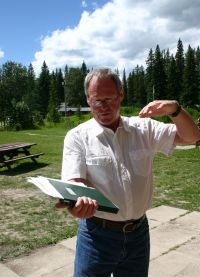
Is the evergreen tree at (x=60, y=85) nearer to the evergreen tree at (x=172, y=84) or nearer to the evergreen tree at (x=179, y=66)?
the evergreen tree at (x=179, y=66)

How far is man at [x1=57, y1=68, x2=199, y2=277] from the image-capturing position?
2.23 meters

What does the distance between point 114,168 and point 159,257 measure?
2565mm

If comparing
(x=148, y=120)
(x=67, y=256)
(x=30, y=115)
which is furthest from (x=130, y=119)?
(x=30, y=115)

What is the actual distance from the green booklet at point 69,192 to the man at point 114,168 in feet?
1.16

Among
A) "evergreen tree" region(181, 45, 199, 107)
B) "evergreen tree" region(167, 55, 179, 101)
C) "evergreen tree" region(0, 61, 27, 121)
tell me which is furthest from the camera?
"evergreen tree" region(0, 61, 27, 121)

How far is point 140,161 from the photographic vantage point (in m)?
2.31

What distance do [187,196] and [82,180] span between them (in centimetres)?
566

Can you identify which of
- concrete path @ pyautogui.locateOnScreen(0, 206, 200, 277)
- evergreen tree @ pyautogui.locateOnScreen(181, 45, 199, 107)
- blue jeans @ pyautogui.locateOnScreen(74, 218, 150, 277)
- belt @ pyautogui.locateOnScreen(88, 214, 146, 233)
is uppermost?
evergreen tree @ pyautogui.locateOnScreen(181, 45, 199, 107)

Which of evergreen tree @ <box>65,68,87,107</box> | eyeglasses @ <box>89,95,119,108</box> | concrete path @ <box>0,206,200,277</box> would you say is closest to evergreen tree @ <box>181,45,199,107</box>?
evergreen tree @ <box>65,68,87,107</box>

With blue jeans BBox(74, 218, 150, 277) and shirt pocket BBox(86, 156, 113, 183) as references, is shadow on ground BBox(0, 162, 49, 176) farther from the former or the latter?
shirt pocket BBox(86, 156, 113, 183)

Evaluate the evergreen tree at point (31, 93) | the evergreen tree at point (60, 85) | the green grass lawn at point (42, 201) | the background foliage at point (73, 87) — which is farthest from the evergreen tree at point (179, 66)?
the green grass lawn at point (42, 201)

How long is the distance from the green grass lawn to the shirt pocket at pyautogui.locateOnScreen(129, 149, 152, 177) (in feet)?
9.49

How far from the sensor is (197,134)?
235cm

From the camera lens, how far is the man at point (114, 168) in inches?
87.7
